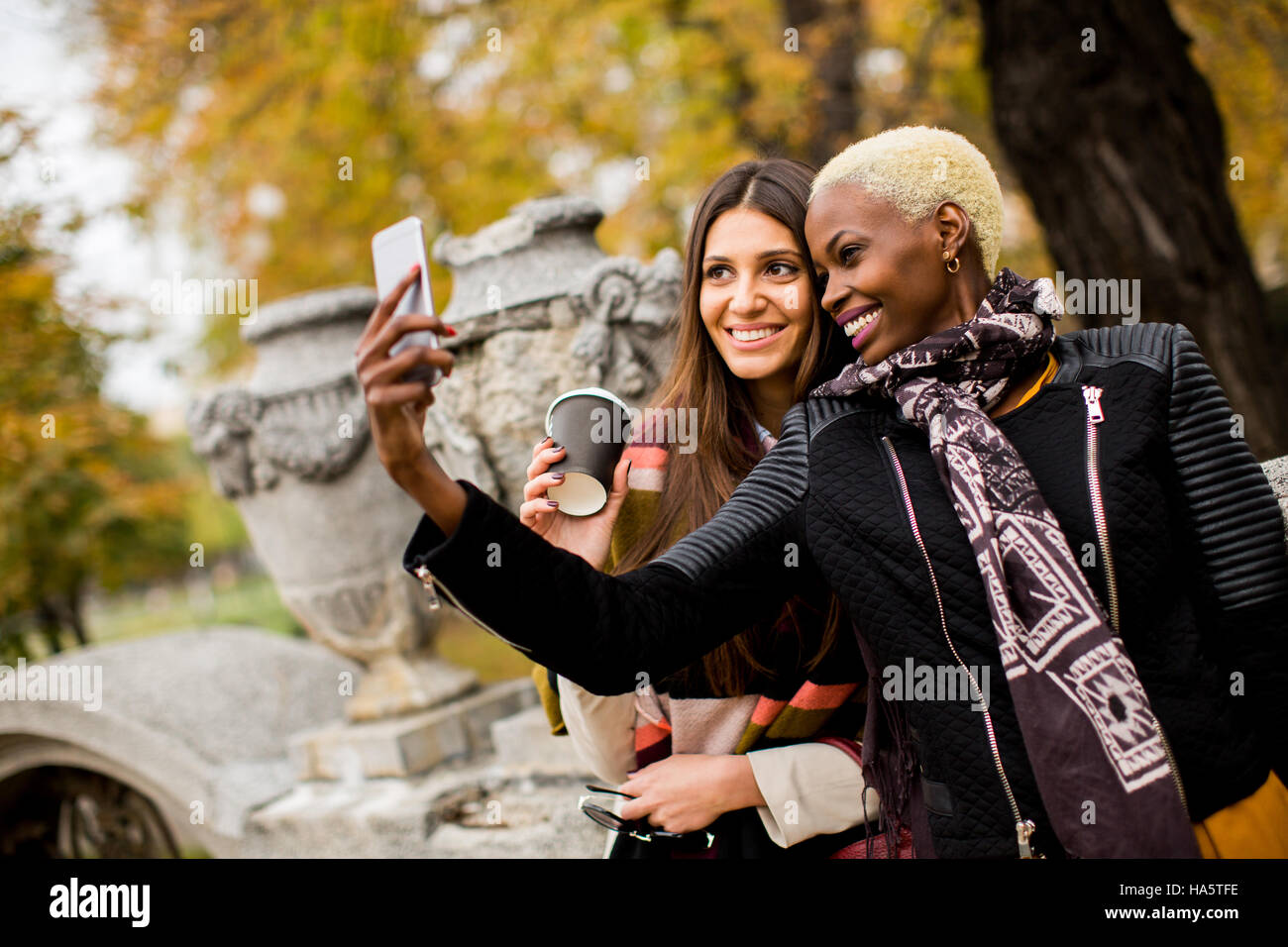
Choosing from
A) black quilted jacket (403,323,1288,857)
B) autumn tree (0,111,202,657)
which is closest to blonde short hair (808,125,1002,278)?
black quilted jacket (403,323,1288,857)

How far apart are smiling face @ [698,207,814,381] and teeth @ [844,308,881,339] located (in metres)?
0.38

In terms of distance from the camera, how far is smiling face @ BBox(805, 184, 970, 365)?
170cm

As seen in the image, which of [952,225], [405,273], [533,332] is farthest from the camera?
[533,332]

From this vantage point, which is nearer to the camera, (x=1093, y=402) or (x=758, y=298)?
(x=1093, y=402)

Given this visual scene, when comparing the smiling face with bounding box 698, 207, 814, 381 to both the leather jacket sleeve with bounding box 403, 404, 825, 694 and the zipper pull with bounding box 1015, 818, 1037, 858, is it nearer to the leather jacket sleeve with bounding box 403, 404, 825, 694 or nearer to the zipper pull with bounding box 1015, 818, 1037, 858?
the leather jacket sleeve with bounding box 403, 404, 825, 694

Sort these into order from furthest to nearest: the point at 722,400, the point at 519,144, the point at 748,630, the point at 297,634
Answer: the point at 297,634, the point at 519,144, the point at 722,400, the point at 748,630

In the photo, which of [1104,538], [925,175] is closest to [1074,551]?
[1104,538]

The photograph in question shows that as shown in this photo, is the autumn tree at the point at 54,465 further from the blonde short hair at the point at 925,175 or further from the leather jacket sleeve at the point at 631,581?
the blonde short hair at the point at 925,175

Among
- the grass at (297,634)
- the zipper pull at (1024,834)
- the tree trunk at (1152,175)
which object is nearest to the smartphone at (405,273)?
the grass at (297,634)

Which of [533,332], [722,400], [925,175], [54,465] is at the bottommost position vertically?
[722,400]

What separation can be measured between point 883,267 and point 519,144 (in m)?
7.87

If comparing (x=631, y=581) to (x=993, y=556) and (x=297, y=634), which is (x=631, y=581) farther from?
(x=297, y=634)

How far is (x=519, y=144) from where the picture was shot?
29.3 ft
